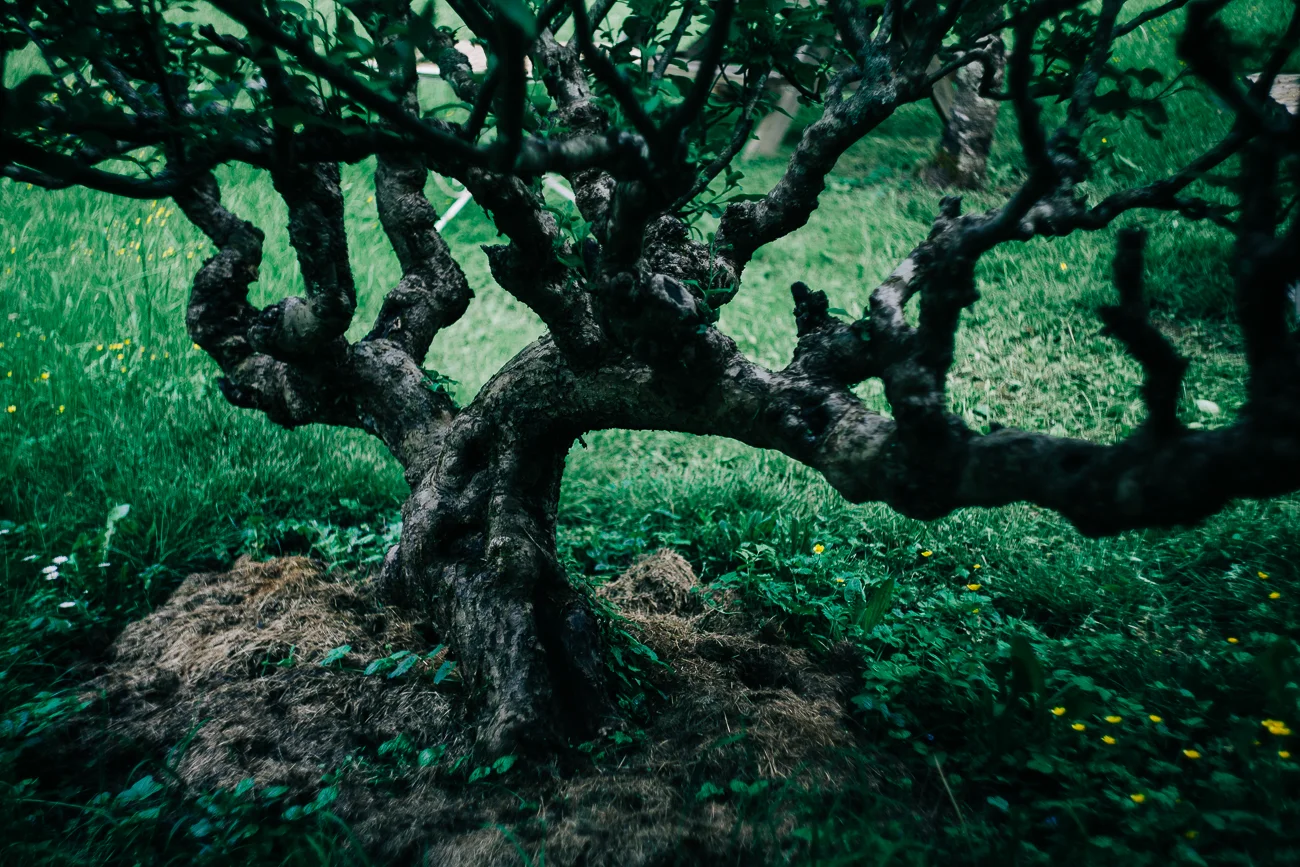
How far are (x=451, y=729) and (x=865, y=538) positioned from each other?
7.09 ft

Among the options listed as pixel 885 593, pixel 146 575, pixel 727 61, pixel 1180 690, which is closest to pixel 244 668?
pixel 146 575

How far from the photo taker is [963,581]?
3.50 m

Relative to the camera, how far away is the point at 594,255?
2283mm

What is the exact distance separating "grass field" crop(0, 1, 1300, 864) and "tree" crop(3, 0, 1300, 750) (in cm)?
76

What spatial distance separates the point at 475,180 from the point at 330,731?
5.75ft

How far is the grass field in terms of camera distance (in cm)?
211

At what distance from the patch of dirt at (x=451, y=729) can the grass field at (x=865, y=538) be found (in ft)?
0.50

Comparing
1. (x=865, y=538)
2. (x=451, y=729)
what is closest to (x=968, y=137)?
(x=865, y=538)

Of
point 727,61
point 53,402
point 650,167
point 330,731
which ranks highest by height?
point 727,61

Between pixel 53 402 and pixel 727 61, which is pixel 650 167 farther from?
pixel 53 402

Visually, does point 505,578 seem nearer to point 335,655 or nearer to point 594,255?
point 335,655

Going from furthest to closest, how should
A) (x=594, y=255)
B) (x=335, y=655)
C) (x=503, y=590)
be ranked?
(x=335, y=655)
(x=503, y=590)
(x=594, y=255)

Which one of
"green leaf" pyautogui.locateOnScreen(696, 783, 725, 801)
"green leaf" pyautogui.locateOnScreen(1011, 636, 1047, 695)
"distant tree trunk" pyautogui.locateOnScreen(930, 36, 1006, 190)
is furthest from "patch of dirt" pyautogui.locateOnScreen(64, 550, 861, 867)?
"distant tree trunk" pyautogui.locateOnScreen(930, 36, 1006, 190)

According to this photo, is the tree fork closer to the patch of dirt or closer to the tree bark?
the tree bark
